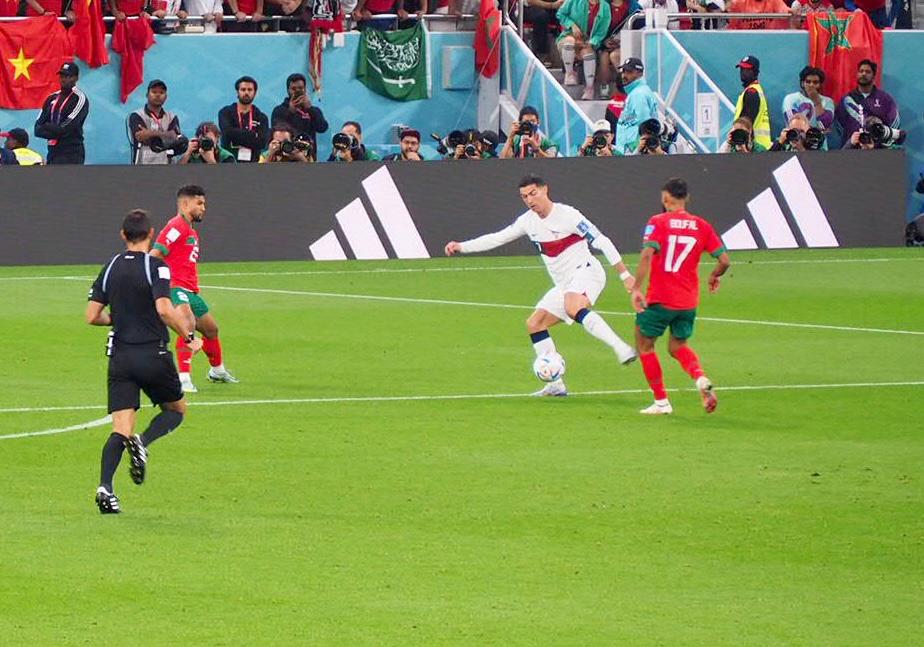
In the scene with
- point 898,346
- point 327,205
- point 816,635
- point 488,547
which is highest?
point 816,635

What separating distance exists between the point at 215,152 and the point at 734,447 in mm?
17501

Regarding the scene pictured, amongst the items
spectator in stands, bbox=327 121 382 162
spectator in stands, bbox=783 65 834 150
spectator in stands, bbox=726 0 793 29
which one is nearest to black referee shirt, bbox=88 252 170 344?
spectator in stands, bbox=327 121 382 162

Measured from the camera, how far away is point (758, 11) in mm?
37656

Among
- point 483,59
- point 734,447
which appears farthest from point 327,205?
point 734,447

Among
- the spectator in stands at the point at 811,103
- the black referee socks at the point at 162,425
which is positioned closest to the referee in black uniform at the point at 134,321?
the black referee socks at the point at 162,425

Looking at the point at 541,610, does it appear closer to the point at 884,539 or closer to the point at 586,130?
the point at 884,539

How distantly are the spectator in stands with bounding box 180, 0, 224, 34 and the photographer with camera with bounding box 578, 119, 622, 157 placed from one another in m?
6.93

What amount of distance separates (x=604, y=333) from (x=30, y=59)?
60.9ft

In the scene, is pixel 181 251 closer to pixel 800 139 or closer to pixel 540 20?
pixel 800 139

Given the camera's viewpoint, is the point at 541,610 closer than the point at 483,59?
Yes

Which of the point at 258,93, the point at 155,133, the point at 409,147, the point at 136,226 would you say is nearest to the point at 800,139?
the point at 409,147

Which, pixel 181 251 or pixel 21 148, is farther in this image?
pixel 21 148

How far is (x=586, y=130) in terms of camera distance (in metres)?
34.4

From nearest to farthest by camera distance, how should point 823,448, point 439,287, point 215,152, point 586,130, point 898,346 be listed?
point 823,448
point 898,346
point 439,287
point 215,152
point 586,130
